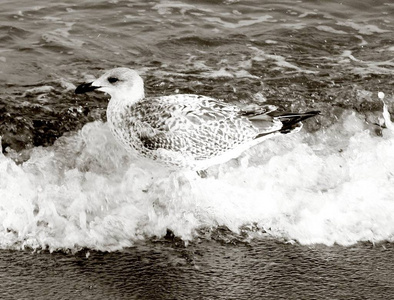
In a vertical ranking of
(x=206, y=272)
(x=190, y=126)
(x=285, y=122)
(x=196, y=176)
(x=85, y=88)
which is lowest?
(x=206, y=272)

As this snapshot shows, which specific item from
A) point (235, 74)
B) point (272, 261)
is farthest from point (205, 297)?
point (235, 74)

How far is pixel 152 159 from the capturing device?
253 inches

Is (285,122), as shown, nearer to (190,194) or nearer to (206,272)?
(190,194)

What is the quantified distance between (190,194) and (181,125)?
2.05 feet

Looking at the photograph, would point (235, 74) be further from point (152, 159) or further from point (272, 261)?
point (272, 261)

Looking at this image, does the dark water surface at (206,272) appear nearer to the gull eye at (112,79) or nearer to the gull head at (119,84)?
the gull head at (119,84)

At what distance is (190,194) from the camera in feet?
21.0

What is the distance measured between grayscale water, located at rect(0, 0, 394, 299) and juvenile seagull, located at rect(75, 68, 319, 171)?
0.35 m

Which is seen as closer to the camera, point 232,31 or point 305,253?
point 305,253

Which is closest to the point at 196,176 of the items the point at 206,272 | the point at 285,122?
the point at 285,122

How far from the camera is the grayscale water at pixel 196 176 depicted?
210 inches

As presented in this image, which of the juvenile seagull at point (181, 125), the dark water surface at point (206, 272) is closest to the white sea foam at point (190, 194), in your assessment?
the dark water surface at point (206, 272)

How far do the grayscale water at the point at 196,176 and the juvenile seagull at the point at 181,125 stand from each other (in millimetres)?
350

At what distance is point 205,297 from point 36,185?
85.9 inches
